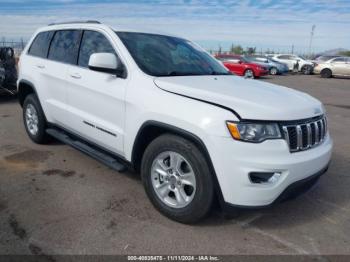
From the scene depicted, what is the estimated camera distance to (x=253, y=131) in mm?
2938

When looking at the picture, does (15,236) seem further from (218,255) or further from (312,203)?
(312,203)

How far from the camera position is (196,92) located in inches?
127

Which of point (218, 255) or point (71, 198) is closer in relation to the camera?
point (218, 255)

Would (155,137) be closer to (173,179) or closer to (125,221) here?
(173,179)

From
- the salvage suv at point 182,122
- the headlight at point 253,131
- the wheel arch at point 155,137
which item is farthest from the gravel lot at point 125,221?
the headlight at point 253,131

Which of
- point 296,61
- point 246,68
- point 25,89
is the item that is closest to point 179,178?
point 25,89

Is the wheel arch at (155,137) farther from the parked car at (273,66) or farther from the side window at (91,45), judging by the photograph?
the parked car at (273,66)

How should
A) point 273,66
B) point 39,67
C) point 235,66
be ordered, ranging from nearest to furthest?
point 39,67
point 235,66
point 273,66

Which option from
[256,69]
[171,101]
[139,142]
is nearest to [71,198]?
[139,142]

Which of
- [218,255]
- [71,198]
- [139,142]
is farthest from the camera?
[71,198]

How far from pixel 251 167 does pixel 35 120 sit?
156 inches

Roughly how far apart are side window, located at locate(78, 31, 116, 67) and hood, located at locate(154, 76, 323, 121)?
3.22 ft

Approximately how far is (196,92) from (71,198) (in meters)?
1.83

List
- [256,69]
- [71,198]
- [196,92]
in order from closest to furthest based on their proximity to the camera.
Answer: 1. [196,92]
2. [71,198]
3. [256,69]
